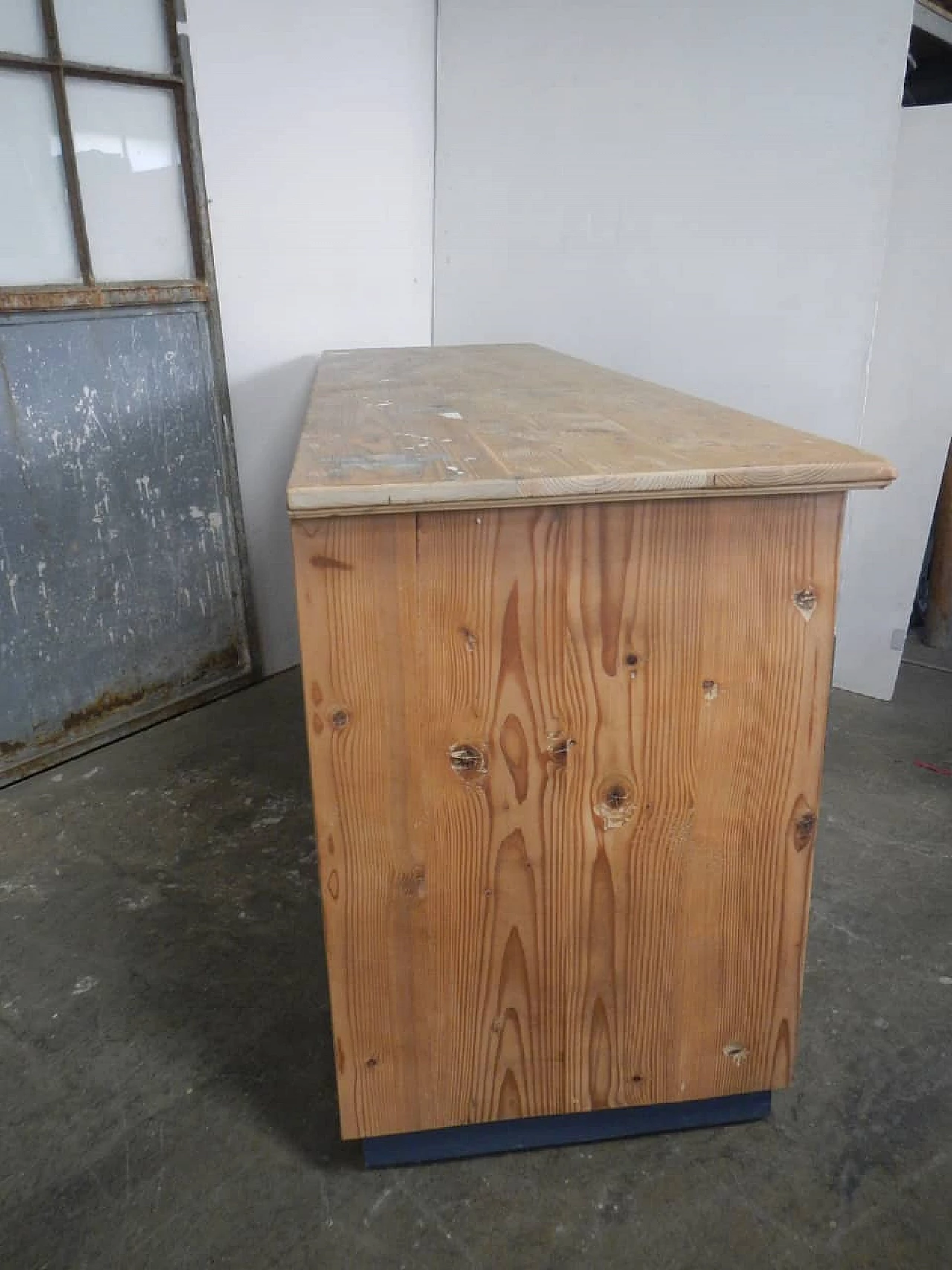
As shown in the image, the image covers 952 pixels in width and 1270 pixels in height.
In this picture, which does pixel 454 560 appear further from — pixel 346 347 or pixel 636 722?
pixel 346 347

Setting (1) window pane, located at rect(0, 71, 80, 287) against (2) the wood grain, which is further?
(2) the wood grain

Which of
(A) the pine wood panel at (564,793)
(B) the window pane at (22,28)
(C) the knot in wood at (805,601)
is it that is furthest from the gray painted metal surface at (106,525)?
(C) the knot in wood at (805,601)

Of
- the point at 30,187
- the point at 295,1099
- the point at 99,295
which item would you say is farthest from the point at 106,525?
the point at 295,1099

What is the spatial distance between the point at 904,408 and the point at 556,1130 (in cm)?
211

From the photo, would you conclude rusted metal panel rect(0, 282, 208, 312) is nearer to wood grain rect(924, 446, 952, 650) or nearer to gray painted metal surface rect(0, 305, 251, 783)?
gray painted metal surface rect(0, 305, 251, 783)

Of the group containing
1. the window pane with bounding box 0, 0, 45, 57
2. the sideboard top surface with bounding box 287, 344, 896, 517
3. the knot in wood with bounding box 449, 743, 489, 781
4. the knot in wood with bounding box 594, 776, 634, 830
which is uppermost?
the window pane with bounding box 0, 0, 45, 57

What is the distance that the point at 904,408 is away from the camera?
2.55 meters

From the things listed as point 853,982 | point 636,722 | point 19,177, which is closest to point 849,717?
point 853,982

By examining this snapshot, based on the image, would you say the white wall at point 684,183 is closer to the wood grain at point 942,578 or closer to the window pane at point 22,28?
the wood grain at point 942,578

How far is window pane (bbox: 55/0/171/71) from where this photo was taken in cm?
202

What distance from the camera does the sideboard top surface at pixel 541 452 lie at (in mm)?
956

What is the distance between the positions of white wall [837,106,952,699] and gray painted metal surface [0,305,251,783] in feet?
5.92

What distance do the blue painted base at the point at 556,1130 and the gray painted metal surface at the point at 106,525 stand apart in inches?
56.1

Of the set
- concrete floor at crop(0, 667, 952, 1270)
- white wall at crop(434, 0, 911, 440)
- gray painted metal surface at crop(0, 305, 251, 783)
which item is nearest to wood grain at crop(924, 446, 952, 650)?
white wall at crop(434, 0, 911, 440)
